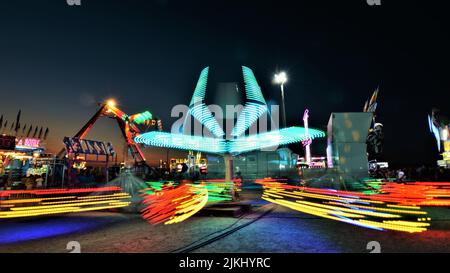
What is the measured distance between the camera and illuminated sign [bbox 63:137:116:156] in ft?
59.9

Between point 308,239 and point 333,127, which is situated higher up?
point 333,127

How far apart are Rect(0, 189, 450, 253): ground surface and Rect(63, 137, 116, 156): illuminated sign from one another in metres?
8.61

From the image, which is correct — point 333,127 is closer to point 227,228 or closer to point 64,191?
point 227,228

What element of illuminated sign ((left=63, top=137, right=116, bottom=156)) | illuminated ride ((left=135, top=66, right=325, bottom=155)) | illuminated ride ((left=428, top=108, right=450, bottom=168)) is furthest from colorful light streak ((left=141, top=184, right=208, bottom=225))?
illuminated ride ((left=428, top=108, right=450, bottom=168))

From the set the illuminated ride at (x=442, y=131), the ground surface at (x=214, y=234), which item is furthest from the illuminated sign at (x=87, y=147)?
the illuminated ride at (x=442, y=131)

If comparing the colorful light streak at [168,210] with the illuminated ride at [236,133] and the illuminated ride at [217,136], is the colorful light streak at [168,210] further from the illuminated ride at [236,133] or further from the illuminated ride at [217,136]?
the illuminated ride at [236,133]

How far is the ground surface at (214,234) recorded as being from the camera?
641cm

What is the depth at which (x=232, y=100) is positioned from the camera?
45.5 ft

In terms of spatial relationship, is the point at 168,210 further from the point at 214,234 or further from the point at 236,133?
the point at 214,234

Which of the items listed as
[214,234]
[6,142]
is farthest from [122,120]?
[214,234]

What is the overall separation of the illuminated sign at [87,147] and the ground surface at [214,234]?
8.61 metres
